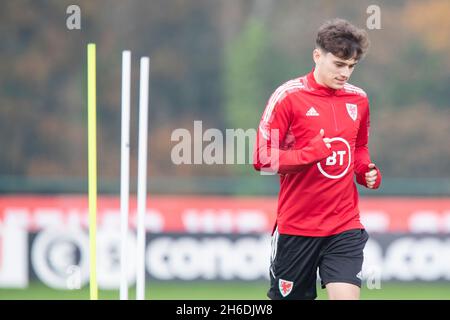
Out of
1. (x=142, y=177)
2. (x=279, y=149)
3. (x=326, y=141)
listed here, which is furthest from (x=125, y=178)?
(x=326, y=141)

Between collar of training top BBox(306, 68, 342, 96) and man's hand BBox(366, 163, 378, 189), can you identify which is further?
man's hand BBox(366, 163, 378, 189)

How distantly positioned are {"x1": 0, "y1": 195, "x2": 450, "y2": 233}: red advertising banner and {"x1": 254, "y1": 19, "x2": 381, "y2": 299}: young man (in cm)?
670

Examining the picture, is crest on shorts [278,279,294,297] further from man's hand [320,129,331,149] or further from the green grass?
the green grass

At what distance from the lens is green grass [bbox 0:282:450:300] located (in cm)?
1191

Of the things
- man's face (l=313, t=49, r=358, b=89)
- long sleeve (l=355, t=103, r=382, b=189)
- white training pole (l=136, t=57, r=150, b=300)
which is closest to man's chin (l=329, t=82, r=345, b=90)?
man's face (l=313, t=49, r=358, b=89)

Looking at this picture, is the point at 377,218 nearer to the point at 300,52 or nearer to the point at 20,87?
the point at 300,52

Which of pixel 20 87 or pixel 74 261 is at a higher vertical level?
pixel 20 87

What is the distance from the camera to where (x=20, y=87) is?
20.6 metres

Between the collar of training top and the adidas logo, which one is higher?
the collar of training top

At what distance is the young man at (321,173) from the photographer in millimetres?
6254

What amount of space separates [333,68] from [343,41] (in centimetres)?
18

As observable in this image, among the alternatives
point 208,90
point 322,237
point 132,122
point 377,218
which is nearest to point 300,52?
point 208,90

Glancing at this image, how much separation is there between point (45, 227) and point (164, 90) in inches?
334

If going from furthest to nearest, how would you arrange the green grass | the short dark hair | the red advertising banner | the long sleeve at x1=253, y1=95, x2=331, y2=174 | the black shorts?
the red advertising banner < the green grass < the black shorts < the short dark hair < the long sleeve at x1=253, y1=95, x2=331, y2=174
